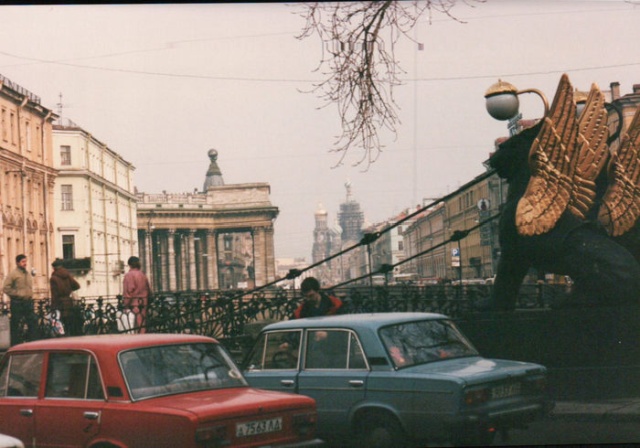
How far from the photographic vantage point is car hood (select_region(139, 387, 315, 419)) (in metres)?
8.74

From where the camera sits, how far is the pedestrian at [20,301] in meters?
21.4

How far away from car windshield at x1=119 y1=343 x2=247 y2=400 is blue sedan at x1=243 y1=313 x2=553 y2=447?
4.52 ft

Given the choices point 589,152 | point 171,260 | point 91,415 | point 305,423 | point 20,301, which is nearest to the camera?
point 91,415

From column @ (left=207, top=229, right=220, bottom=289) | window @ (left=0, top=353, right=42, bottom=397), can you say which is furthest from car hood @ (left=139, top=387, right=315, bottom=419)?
column @ (left=207, top=229, right=220, bottom=289)

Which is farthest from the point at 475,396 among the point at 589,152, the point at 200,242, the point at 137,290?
the point at 200,242

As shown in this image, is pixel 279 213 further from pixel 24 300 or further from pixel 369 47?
pixel 24 300

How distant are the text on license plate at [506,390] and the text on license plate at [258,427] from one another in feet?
7.10

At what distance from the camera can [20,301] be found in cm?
2183

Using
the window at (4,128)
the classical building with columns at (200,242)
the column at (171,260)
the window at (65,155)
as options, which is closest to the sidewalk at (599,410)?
the classical building with columns at (200,242)

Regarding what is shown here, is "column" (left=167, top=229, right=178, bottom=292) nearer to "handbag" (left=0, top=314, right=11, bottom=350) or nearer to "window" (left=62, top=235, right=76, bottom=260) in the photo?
"window" (left=62, top=235, right=76, bottom=260)

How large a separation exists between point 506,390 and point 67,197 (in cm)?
2188

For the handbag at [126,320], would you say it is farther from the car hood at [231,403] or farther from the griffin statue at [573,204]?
the car hood at [231,403]

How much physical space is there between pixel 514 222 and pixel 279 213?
3.68 metres

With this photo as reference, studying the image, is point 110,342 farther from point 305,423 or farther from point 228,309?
point 228,309
